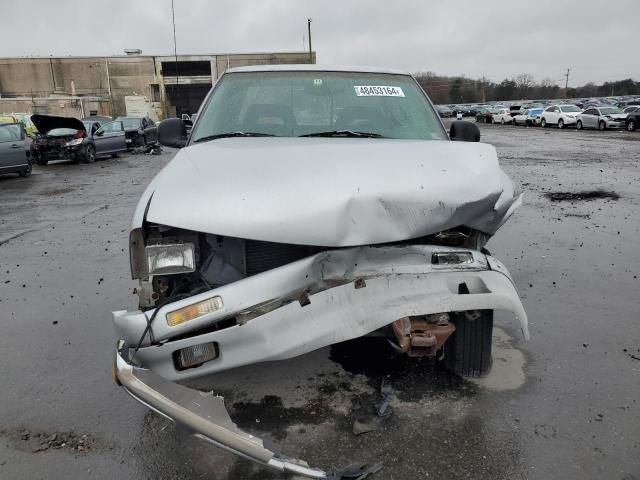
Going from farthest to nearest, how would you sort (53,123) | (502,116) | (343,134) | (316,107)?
1. (502,116)
2. (53,123)
3. (316,107)
4. (343,134)

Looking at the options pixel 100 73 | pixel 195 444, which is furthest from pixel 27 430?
pixel 100 73

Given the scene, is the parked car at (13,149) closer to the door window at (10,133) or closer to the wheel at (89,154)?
the door window at (10,133)

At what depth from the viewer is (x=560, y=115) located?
3334 cm

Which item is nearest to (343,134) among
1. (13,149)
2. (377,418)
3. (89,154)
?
(377,418)

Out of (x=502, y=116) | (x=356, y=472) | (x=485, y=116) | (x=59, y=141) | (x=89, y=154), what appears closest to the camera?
(x=356, y=472)

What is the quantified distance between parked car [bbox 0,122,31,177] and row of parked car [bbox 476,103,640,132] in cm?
2967

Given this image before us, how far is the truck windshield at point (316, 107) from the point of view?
3.98 m

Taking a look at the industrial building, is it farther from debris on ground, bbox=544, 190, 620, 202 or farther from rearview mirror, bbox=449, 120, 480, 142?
rearview mirror, bbox=449, 120, 480, 142

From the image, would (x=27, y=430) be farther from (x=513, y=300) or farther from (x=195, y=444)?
(x=513, y=300)

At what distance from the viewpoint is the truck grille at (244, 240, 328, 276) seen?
2.76m

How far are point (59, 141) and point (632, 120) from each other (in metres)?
29.2

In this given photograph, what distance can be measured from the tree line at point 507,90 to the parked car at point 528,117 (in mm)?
50770

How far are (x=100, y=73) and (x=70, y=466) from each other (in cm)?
6011

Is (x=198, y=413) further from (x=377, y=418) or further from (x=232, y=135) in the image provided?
(x=232, y=135)
